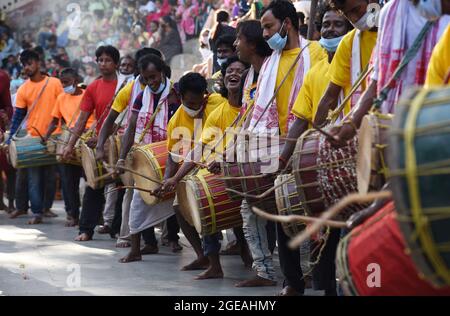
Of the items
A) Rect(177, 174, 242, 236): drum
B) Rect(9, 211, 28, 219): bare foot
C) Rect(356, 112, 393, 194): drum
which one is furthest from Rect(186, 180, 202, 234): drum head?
Rect(9, 211, 28, 219): bare foot

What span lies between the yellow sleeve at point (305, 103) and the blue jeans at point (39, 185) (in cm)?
625

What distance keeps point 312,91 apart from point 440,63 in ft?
7.12

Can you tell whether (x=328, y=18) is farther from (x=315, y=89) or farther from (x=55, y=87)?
(x=55, y=87)

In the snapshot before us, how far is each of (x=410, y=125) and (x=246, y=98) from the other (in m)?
3.95

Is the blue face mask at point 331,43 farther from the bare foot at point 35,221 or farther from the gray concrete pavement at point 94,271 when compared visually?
the bare foot at point 35,221

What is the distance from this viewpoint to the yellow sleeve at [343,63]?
5.43 metres

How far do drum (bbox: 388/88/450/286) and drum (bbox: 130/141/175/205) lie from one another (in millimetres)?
4927

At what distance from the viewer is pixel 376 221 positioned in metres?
3.53

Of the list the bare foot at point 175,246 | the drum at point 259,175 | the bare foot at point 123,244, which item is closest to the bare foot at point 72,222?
the bare foot at point 123,244

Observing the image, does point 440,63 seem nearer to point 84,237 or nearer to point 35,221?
point 84,237

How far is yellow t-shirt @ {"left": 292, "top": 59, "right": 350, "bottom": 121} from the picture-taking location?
5941mm

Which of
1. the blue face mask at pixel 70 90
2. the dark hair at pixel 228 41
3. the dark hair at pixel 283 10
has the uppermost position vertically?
the dark hair at pixel 283 10

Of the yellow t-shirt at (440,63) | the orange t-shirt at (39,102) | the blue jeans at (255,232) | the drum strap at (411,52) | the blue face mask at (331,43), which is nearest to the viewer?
the yellow t-shirt at (440,63)

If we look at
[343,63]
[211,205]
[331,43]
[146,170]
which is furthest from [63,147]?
A: [343,63]
